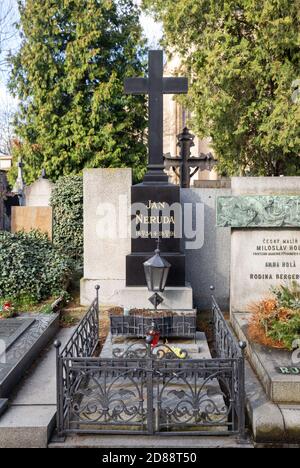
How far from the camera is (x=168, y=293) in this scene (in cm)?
616

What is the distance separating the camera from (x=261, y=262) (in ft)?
20.9

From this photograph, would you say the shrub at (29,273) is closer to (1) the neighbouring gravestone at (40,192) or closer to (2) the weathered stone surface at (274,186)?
(2) the weathered stone surface at (274,186)

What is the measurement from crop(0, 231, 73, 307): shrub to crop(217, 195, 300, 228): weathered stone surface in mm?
3280

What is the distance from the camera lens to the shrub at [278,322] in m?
4.39

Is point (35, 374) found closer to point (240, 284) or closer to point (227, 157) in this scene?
point (240, 284)

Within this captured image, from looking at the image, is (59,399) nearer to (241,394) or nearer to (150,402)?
(150,402)

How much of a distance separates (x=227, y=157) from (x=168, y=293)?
342 inches

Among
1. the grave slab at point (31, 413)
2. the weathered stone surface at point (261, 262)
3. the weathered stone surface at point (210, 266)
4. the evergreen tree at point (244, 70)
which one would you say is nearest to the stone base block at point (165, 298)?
the weathered stone surface at point (261, 262)

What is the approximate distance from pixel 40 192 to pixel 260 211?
8.12 m

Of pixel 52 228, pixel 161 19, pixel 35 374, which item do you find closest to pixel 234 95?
pixel 161 19

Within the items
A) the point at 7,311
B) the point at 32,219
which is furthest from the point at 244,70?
the point at 7,311

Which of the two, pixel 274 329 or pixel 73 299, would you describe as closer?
pixel 274 329

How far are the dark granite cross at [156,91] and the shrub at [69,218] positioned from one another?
14.9ft

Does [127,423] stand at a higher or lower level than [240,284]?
lower
